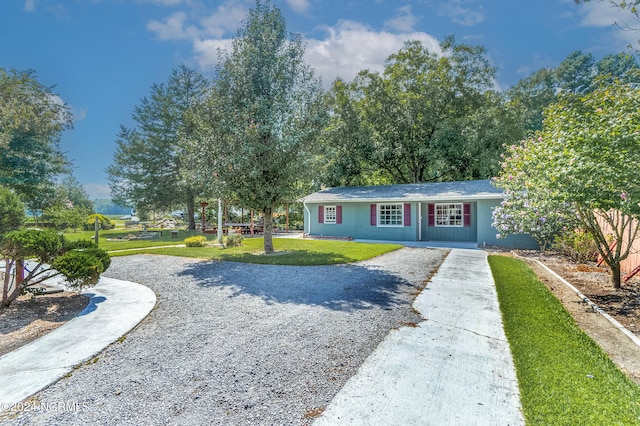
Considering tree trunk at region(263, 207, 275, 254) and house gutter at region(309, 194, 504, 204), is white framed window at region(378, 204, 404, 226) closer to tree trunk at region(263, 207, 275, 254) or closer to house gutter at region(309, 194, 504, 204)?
house gutter at region(309, 194, 504, 204)

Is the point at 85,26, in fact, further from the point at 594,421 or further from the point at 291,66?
the point at 594,421

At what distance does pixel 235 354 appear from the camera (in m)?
3.57

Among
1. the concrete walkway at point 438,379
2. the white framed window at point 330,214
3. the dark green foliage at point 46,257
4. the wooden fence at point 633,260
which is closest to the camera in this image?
the concrete walkway at point 438,379

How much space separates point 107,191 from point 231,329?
2750 cm

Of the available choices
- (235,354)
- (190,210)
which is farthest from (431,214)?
(190,210)

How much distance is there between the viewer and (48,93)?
1848 cm

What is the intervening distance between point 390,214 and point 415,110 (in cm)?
899

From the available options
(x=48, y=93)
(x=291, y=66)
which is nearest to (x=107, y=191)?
(x=48, y=93)

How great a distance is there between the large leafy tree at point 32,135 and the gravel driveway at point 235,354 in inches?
646

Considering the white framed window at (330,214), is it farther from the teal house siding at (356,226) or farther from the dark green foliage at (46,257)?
the dark green foliage at (46,257)

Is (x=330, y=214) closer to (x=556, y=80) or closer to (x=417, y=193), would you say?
(x=417, y=193)

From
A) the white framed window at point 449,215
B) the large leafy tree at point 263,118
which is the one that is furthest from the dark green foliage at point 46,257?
the white framed window at point 449,215

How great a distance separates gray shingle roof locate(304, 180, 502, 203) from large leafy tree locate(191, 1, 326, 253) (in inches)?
283

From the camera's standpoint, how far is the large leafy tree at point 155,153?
78.6 feet
